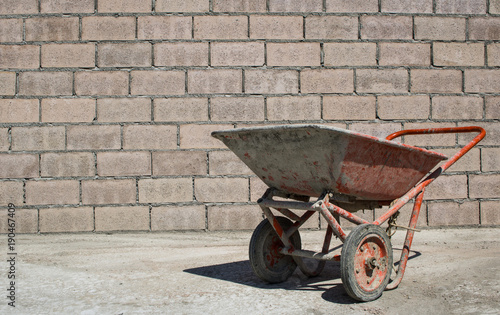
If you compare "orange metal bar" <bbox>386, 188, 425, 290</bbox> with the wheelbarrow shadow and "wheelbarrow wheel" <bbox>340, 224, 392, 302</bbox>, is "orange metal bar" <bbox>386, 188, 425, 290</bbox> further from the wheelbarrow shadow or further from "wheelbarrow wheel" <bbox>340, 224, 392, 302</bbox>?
the wheelbarrow shadow

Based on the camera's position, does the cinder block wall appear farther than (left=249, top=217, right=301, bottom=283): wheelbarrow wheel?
Yes

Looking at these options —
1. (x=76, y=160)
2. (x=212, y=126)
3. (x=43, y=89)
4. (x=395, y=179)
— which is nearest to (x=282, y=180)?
(x=395, y=179)

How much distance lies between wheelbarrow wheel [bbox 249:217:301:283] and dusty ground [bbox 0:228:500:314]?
0.07m

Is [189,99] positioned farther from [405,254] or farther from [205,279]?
[405,254]

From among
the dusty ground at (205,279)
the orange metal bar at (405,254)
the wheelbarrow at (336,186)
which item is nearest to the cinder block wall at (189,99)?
the dusty ground at (205,279)

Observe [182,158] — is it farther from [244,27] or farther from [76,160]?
[244,27]

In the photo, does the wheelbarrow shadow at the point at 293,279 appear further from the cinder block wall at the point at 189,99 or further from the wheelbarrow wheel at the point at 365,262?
the cinder block wall at the point at 189,99

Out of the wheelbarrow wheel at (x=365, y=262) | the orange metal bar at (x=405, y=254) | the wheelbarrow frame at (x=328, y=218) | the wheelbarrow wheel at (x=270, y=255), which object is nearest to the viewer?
the wheelbarrow wheel at (x=365, y=262)

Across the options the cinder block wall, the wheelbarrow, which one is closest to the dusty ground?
the wheelbarrow

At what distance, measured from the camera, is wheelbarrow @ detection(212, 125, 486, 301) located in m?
2.31

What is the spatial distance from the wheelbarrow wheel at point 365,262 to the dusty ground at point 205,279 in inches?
3.2

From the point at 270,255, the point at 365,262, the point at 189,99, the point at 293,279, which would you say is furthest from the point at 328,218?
the point at 189,99

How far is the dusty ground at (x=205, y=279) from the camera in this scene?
7.59 ft

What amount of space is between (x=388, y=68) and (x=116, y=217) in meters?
2.98
